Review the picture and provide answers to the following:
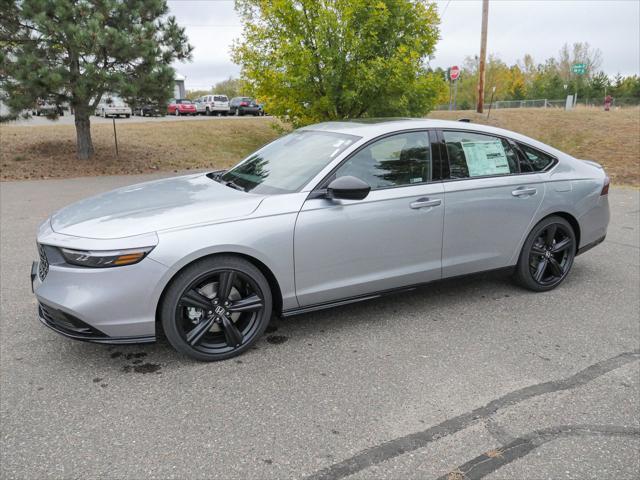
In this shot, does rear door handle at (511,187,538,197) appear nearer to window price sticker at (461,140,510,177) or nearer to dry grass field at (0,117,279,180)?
window price sticker at (461,140,510,177)

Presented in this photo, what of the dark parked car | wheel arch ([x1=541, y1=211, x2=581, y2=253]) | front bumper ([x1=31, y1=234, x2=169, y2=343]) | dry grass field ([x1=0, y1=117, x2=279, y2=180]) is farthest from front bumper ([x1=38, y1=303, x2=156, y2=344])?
the dark parked car

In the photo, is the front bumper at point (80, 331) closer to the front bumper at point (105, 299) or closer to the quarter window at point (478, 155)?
the front bumper at point (105, 299)

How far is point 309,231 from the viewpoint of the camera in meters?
3.56

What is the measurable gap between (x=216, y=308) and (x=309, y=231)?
81cm

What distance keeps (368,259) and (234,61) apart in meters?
9.41

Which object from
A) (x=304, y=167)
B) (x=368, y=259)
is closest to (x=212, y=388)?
(x=368, y=259)

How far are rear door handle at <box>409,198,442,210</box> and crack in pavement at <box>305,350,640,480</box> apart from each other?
1.51 metres

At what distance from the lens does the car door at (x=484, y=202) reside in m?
4.20

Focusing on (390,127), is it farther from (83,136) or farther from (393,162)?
(83,136)

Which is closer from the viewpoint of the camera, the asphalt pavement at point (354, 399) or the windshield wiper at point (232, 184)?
the asphalt pavement at point (354, 399)

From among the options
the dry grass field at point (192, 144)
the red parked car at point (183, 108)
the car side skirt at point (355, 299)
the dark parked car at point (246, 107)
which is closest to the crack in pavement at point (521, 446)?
the car side skirt at point (355, 299)

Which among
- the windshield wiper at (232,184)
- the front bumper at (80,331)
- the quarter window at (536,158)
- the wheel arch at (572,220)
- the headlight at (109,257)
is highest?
the quarter window at (536,158)

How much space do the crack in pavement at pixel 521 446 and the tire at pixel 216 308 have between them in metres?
1.63

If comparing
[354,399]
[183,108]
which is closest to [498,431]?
[354,399]
